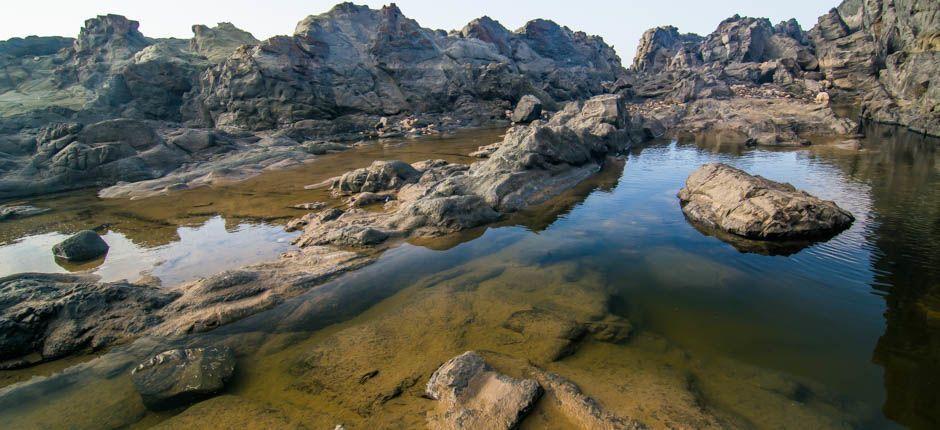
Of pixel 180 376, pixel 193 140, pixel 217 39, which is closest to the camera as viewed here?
pixel 180 376

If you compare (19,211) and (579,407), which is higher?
(19,211)

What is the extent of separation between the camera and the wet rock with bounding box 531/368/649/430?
16.4 ft

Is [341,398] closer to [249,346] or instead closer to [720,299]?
[249,346]

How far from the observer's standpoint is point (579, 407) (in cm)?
525

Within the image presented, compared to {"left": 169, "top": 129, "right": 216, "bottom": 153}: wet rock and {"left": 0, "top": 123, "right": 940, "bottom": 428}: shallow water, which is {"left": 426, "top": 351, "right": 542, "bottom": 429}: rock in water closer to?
{"left": 0, "top": 123, "right": 940, "bottom": 428}: shallow water

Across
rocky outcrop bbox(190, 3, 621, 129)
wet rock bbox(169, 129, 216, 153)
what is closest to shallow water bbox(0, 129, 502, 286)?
wet rock bbox(169, 129, 216, 153)

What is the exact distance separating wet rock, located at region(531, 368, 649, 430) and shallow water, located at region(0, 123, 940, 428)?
0.61 ft

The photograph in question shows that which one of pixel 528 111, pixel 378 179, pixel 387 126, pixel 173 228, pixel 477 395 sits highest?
pixel 528 111

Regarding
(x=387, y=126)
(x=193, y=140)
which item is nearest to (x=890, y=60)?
(x=387, y=126)

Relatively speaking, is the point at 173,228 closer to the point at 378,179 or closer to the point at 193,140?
the point at 378,179

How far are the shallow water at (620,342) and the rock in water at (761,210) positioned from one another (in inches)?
22.4

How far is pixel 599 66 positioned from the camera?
123000 millimetres

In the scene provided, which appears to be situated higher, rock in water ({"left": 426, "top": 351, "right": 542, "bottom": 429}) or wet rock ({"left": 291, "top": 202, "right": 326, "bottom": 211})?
wet rock ({"left": 291, "top": 202, "right": 326, "bottom": 211})

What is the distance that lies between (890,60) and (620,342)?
5778cm
